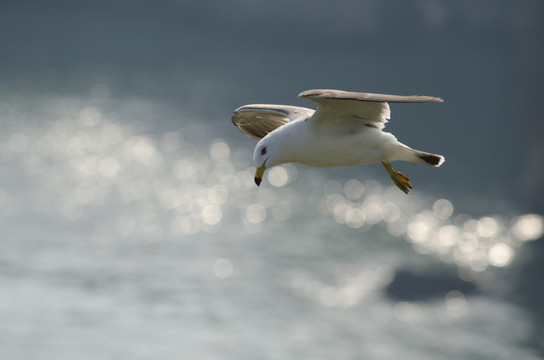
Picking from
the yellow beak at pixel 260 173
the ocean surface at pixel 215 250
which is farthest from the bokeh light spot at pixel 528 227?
the yellow beak at pixel 260 173

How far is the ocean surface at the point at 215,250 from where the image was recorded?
120 m

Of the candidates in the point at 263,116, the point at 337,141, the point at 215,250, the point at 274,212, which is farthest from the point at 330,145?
the point at 274,212

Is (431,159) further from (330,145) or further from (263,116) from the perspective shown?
(263,116)

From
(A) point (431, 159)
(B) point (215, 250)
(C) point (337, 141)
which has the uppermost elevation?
Result: (B) point (215, 250)

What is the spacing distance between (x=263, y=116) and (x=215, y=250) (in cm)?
12111

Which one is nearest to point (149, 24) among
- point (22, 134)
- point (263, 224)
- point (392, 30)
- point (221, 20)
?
point (221, 20)

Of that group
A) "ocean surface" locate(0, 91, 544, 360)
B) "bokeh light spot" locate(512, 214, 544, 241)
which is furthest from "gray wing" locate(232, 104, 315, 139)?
"bokeh light spot" locate(512, 214, 544, 241)

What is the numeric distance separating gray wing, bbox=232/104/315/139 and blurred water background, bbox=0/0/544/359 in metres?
88.6

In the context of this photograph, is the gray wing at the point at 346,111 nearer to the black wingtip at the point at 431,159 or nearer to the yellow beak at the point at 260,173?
the black wingtip at the point at 431,159

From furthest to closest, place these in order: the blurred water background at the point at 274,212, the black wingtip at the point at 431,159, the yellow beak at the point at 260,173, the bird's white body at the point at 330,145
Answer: the blurred water background at the point at 274,212 < the black wingtip at the point at 431,159 < the bird's white body at the point at 330,145 < the yellow beak at the point at 260,173

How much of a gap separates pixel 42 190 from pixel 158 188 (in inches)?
844

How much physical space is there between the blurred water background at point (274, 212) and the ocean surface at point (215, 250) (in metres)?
0.36

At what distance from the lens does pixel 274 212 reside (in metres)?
143

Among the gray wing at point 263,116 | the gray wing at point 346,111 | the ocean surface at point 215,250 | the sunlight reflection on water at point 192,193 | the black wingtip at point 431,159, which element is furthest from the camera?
the sunlight reflection on water at point 192,193
